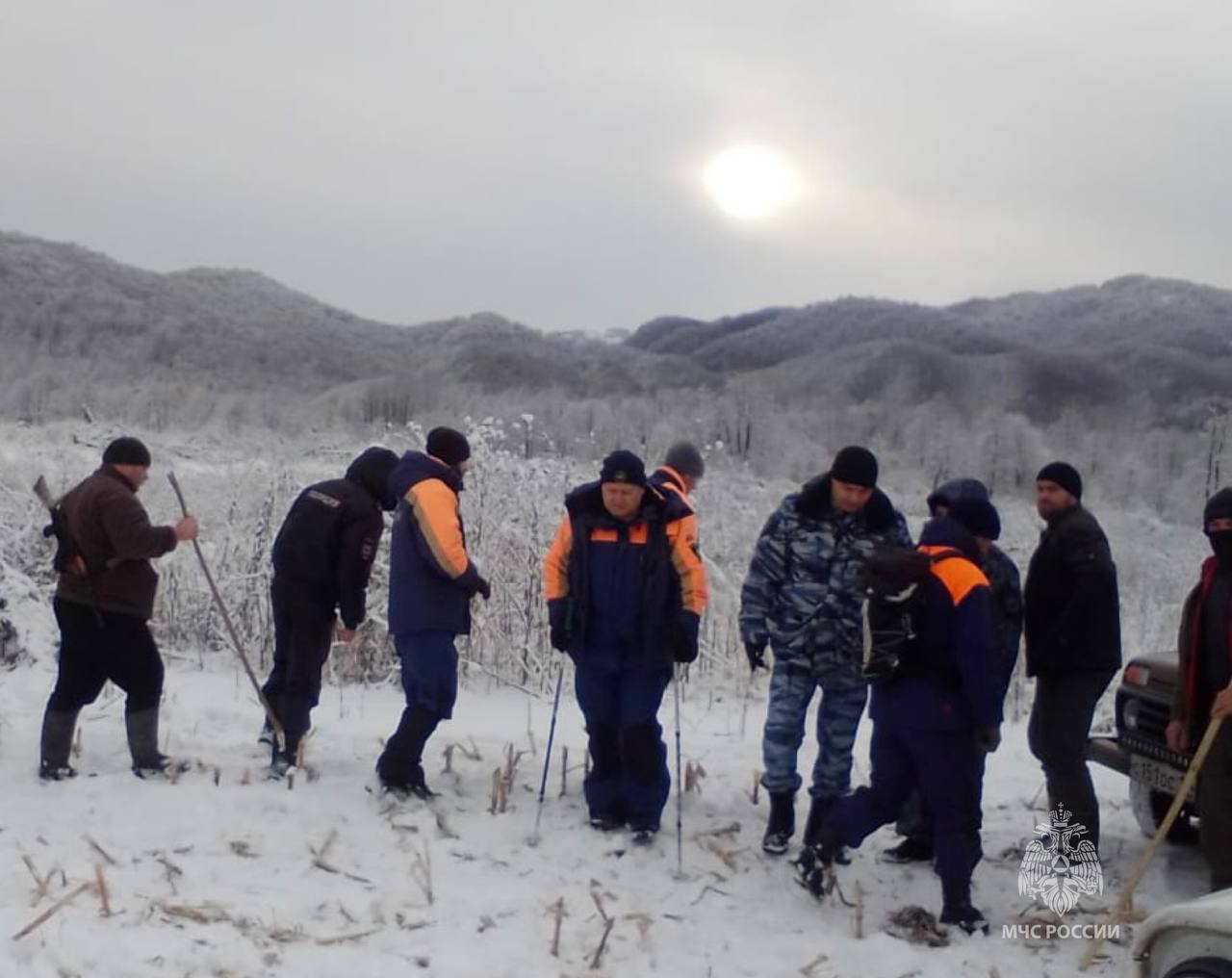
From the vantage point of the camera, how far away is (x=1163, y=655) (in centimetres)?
585

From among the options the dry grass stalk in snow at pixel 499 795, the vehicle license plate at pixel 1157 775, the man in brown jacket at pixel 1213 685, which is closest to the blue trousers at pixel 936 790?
the man in brown jacket at pixel 1213 685

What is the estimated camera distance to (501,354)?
93.8 meters

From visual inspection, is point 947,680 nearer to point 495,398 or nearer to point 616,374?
point 495,398

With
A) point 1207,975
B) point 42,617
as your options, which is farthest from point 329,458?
point 1207,975

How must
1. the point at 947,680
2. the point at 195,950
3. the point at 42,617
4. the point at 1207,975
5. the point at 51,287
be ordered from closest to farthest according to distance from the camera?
the point at 1207,975
the point at 195,950
the point at 947,680
the point at 42,617
the point at 51,287

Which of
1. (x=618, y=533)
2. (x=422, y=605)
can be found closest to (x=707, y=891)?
(x=618, y=533)

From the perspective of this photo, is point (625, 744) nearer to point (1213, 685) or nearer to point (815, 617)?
point (815, 617)

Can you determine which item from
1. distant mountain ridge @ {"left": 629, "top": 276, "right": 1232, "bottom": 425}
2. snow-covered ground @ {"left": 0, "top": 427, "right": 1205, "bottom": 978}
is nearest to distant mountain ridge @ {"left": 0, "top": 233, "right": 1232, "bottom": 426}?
distant mountain ridge @ {"left": 629, "top": 276, "right": 1232, "bottom": 425}

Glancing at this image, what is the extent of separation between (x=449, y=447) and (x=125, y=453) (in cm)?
162

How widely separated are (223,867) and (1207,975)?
12.2ft

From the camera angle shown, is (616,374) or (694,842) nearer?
(694,842)

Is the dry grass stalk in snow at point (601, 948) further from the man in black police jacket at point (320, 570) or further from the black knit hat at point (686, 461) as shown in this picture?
the black knit hat at point (686, 461)

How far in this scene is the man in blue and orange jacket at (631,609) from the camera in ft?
18.3

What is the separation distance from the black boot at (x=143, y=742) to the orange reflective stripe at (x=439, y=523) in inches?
67.6
